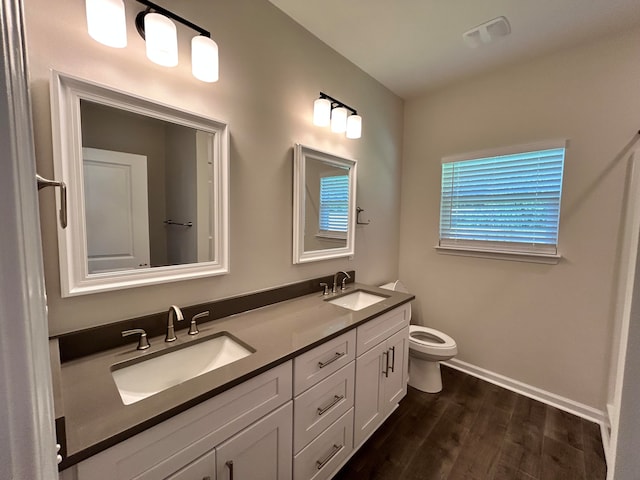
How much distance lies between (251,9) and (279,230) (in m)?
1.21

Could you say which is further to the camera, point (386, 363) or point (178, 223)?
point (386, 363)

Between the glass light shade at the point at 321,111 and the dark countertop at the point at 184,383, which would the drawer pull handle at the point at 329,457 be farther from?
the glass light shade at the point at 321,111

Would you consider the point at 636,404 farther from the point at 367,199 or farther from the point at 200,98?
the point at 367,199

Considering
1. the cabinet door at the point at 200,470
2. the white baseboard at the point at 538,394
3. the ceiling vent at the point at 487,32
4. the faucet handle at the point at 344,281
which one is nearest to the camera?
the cabinet door at the point at 200,470

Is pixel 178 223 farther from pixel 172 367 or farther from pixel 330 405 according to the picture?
pixel 330 405

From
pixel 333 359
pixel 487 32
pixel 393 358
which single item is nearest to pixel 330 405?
pixel 333 359

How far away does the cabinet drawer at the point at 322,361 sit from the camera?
116cm

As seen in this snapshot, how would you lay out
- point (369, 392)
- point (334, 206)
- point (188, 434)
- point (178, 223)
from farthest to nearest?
1. point (334, 206)
2. point (369, 392)
3. point (178, 223)
4. point (188, 434)

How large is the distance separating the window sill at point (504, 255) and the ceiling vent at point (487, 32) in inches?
60.1

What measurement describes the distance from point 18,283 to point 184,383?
27.1 inches

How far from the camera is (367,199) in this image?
2412 millimetres

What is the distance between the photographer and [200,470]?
0.86 meters

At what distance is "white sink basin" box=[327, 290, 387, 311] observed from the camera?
2.02 m

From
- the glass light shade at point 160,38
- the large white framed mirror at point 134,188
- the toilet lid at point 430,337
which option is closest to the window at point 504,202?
the toilet lid at point 430,337
